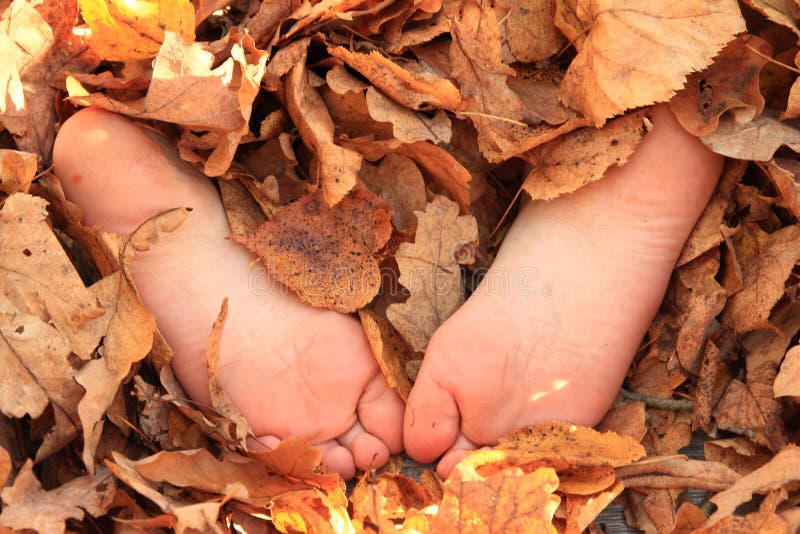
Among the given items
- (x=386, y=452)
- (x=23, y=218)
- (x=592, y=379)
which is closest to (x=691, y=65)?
(x=592, y=379)

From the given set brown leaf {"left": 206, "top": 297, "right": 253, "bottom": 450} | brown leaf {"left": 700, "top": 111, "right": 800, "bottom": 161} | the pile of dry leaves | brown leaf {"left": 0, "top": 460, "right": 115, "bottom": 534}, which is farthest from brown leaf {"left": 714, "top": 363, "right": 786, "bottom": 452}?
brown leaf {"left": 0, "top": 460, "right": 115, "bottom": 534}

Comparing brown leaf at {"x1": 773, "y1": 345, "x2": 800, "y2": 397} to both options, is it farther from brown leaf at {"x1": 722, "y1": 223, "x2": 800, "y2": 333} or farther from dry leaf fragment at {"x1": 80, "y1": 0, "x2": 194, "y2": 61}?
dry leaf fragment at {"x1": 80, "y1": 0, "x2": 194, "y2": 61}

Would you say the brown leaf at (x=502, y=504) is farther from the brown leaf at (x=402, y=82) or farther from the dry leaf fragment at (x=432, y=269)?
the brown leaf at (x=402, y=82)

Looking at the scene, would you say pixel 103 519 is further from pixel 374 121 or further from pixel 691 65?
pixel 691 65

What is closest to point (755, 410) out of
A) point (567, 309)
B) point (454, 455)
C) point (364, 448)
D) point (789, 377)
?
point (789, 377)

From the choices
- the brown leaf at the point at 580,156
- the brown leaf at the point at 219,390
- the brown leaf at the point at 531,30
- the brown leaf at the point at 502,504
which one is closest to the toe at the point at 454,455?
the brown leaf at the point at 502,504
